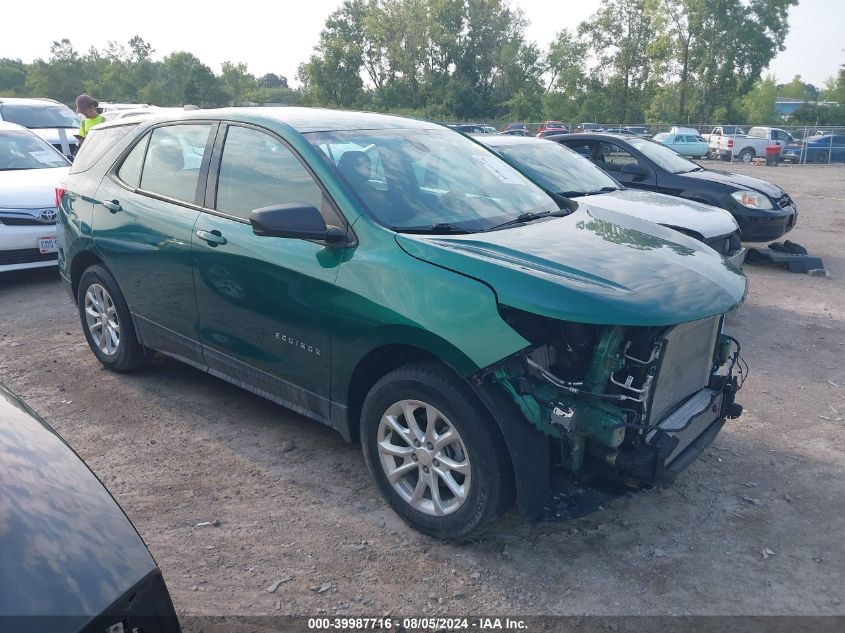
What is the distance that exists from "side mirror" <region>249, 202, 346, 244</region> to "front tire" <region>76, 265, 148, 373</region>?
2.02 metres

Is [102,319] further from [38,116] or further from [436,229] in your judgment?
[38,116]

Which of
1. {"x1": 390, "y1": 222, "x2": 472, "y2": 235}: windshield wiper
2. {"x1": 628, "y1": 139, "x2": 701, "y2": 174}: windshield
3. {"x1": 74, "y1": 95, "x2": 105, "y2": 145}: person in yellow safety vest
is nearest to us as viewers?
{"x1": 390, "y1": 222, "x2": 472, "y2": 235}: windshield wiper

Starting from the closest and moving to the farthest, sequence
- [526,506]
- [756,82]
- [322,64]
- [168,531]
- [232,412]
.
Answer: [526,506], [168,531], [232,412], [756,82], [322,64]

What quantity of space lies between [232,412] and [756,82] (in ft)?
208

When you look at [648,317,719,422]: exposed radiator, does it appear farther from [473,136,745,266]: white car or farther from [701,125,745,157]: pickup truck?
[701,125,745,157]: pickup truck

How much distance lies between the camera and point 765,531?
344 cm

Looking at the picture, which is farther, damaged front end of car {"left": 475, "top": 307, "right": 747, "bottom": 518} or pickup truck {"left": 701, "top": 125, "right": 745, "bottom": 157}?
pickup truck {"left": 701, "top": 125, "right": 745, "bottom": 157}

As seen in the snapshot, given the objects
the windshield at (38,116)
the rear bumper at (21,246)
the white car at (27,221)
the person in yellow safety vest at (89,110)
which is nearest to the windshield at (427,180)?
the white car at (27,221)

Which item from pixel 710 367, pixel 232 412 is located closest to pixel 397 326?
pixel 710 367

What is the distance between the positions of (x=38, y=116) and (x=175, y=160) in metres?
12.8

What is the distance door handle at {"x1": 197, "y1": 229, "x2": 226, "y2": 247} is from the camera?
3979 mm

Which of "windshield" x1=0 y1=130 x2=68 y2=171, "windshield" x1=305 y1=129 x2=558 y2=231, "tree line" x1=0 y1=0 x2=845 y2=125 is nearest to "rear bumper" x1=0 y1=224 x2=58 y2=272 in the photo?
"windshield" x1=0 y1=130 x2=68 y2=171

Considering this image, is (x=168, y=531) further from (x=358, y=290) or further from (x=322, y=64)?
(x=322, y=64)

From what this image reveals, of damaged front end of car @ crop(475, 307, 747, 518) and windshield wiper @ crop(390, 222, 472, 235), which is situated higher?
windshield wiper @ crop(390, 222, 472, 235)
